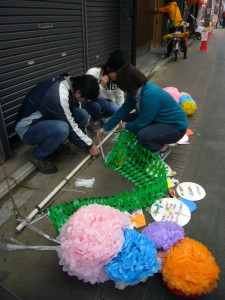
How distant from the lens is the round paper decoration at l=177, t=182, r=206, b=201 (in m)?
2.63

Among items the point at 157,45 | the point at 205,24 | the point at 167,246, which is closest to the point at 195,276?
the point at 167,246

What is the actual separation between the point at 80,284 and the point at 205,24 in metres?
23.0

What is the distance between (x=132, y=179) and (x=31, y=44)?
241 centimetres

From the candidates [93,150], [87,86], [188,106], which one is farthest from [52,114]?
[188,106]

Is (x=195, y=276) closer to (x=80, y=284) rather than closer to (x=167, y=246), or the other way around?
(x=167, y=246)

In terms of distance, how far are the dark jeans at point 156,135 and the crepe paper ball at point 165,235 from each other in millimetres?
1240

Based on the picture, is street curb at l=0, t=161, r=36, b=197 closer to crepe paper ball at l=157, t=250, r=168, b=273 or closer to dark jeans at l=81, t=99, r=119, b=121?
dark jeans at l=81, t=99, r=119, b=121

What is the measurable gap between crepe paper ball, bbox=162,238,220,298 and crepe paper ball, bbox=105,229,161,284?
117 mm

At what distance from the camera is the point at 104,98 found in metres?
4.09

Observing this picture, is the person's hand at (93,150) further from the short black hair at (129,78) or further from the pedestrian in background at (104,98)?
the pedestrian in background at (104,98)

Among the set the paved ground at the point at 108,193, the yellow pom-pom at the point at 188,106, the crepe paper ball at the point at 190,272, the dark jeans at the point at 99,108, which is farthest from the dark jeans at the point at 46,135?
the yellow pom-pom at the point at 188,106

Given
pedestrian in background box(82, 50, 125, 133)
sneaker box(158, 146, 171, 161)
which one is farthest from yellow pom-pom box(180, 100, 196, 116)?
sneaker box(158, 146, 171, 161)

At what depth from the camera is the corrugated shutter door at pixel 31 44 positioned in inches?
122

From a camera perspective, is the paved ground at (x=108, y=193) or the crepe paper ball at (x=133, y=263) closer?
the crepe paper ball at (x=133, y=263)
